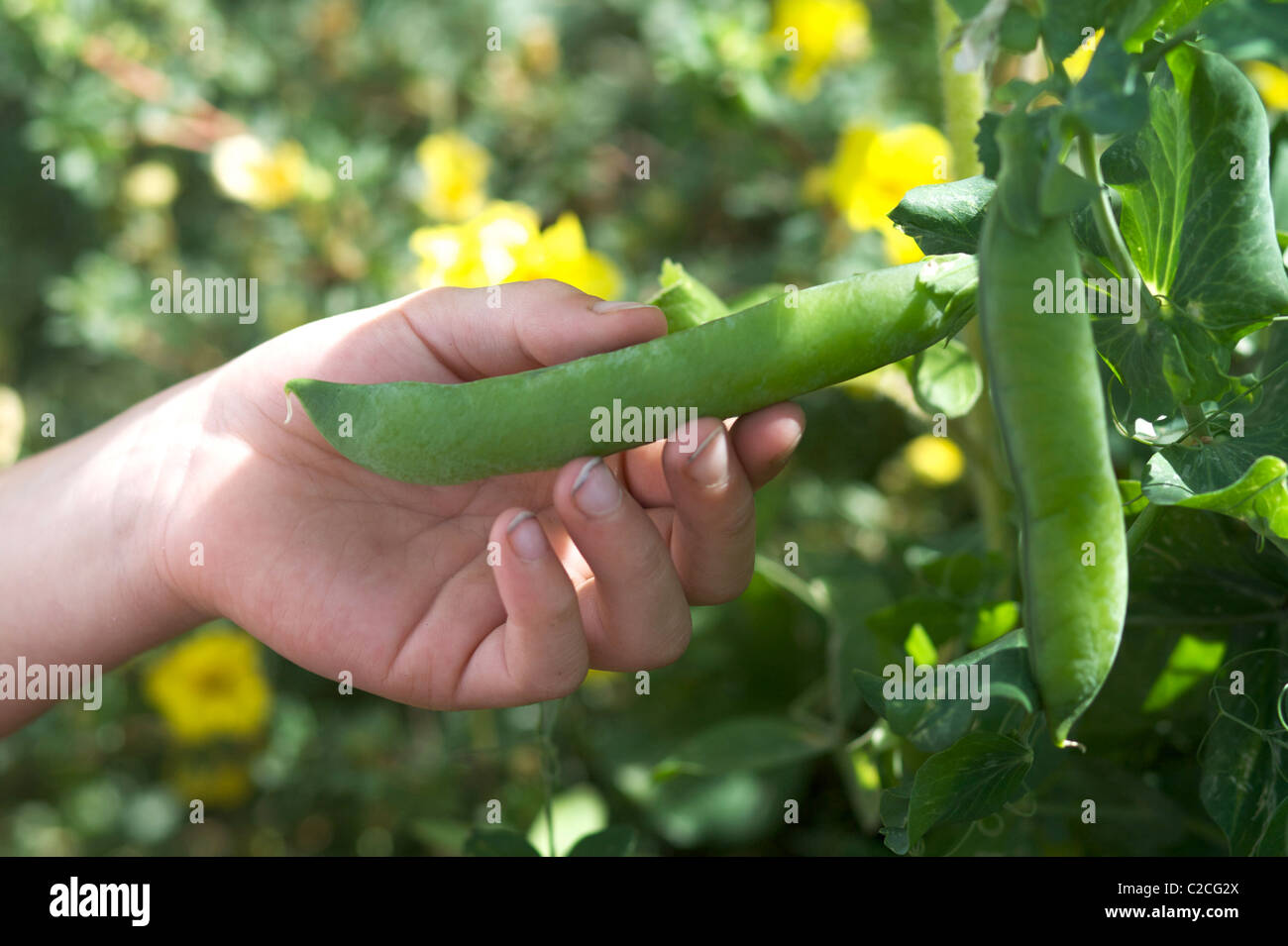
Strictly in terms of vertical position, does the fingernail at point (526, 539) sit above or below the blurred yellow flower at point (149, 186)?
below

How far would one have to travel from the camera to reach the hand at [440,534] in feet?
2.54

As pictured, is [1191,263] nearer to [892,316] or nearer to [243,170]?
[892,316]

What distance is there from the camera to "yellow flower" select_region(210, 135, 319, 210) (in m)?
1.50

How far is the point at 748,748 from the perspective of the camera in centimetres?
106

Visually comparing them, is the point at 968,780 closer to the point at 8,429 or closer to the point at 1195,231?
the point at 1195,231

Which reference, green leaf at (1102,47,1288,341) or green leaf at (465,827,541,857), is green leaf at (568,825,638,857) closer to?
green leaf at (465,827,541,857)

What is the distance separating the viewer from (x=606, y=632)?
2.79 feet

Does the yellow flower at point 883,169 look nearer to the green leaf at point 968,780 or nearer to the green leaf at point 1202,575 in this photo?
the green leaf at point 1202,575

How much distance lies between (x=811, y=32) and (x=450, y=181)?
1.94ft

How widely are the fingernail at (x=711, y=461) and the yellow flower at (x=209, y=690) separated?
3.72 ft

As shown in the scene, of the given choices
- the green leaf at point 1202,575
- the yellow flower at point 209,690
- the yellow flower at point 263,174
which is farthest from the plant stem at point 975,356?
the yellow flower at point 209,690

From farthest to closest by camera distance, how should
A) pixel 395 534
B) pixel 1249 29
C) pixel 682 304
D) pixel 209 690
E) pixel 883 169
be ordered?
pixel 209 690
pixel 883 169
pixel 395 534
pixel 682 304
pixel 1249 29

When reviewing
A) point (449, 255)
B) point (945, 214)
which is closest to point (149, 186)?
point (449, 255)

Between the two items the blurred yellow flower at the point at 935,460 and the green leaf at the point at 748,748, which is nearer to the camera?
the green leaf at the point at 748,748
